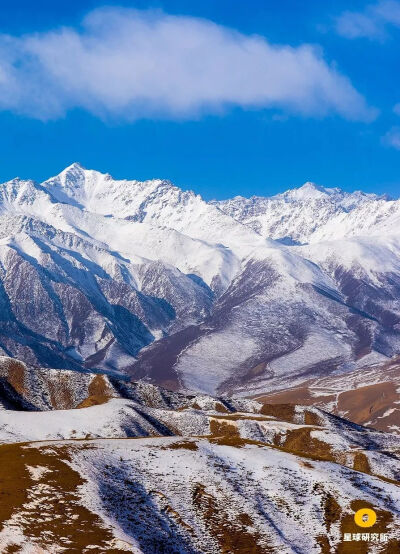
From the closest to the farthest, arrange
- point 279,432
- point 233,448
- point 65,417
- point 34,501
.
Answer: point 34,501, point 233,448, point 65,417, point 279,432

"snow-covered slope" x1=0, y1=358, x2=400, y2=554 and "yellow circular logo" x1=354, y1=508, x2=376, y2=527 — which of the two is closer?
"snow-covered slope" x1=0, y1=358, x2=400, y2=554

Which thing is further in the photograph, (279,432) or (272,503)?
(279,432)

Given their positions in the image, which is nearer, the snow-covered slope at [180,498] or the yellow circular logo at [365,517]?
the snow-covered slope at [180,498]

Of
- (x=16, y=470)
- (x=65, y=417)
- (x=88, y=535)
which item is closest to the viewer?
(x=88, y=535)

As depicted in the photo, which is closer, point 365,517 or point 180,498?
point 180,498

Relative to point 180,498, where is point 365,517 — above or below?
below

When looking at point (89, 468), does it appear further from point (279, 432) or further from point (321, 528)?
point (279, 432)

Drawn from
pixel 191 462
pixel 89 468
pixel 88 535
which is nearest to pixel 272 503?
pixel 191 462

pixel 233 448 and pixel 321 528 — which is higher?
pixel 233 448
